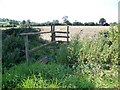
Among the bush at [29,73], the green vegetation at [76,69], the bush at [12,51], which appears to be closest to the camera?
the green vegetation at [76,69]

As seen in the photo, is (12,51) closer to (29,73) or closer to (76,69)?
(29,73)

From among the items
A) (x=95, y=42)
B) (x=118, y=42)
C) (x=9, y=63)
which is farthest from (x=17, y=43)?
(x=118, y=42)

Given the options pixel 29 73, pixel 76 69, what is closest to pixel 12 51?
Result: pixel 29 73

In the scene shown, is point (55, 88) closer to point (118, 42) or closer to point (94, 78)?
point (94, 78)

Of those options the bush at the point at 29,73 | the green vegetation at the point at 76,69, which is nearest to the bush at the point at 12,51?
the green vegetation at the point at 76,69

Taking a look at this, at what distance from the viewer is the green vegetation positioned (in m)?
3.79

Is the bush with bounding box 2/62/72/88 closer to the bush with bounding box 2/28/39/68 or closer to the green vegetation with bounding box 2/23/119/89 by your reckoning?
the green vegetation with bounding box 2/23/119/89

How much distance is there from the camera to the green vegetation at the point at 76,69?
3.79 metres

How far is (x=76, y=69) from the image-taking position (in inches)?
188

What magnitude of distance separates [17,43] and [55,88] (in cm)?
358

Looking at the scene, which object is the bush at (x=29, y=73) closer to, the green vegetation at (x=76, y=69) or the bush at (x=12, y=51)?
the green vegetation at (x=76, y=69)

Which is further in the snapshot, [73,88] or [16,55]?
[16,55]

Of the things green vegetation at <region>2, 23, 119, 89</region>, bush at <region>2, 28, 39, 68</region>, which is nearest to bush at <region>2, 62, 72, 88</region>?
green vegetation at <region>2, 23, 119, 89</region>

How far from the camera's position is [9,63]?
5516 millimetres
